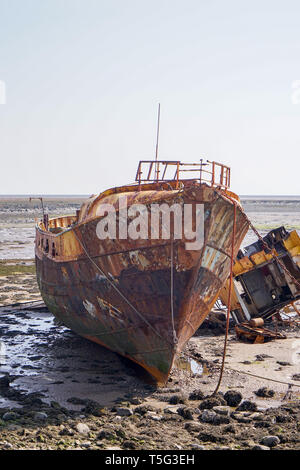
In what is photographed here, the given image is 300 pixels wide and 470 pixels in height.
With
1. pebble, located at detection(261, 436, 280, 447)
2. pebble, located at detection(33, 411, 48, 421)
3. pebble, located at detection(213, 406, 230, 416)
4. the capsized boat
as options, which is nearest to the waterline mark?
the capsized boat

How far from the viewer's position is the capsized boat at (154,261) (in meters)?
9.38

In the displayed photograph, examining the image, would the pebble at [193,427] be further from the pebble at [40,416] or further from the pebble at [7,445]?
the pebble at [7,445]

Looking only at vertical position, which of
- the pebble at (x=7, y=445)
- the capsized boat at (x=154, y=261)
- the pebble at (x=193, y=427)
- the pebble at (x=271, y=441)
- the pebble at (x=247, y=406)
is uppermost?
the capsized boat at (x=154, y=261)

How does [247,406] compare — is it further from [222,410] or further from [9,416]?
[9,416]

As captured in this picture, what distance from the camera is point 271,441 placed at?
6.91 metres

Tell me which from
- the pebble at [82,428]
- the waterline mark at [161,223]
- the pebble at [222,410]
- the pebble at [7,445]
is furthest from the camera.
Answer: the waterline mark at [161,223]

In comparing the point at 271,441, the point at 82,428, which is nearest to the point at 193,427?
the point at 271,441

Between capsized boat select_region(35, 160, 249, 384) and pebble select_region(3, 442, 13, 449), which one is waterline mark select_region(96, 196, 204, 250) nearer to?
capsized boat select_region(35, 160, 249, 384)

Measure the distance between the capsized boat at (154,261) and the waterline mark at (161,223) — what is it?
0.02 metres

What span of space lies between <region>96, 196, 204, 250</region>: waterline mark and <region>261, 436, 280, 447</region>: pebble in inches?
136

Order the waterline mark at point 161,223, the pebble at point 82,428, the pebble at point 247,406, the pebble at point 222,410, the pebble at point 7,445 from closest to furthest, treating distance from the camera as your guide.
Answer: the pebble at point 7,445 → the pebble at point 82,428 → the pebble at point 222,410 → the pebble at point 247,406 → the waterline mark at point 161,223

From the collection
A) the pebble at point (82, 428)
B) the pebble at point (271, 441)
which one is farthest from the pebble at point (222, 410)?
the pebble at point (82, 428)

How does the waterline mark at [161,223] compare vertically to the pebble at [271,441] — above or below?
above

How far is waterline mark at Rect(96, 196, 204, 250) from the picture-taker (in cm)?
934
